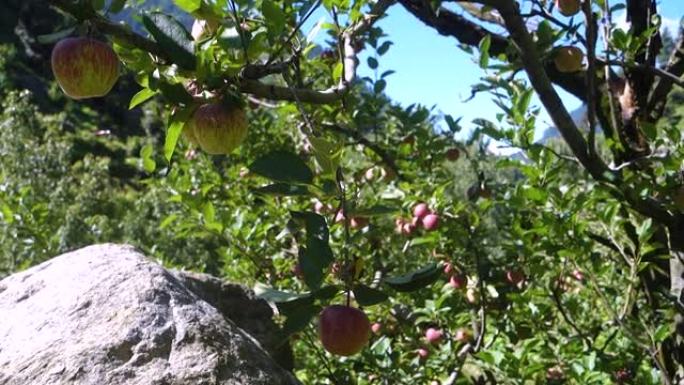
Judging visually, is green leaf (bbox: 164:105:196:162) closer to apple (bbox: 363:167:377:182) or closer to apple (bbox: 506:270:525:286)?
apple (bbox: 506:270:525:286)

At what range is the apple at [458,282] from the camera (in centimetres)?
209

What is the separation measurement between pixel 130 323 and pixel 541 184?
974 millimetres

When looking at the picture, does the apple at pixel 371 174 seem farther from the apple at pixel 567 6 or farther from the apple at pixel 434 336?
the apple at pixel 567 6

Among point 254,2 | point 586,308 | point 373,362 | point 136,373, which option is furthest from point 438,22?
point 586,308

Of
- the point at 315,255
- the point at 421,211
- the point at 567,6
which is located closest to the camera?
the point at 315,255

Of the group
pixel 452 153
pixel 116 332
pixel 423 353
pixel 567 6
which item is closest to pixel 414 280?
pixel 116 332

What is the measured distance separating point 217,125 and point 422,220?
4.33 ft

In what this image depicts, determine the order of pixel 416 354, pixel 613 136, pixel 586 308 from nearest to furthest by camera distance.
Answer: pixel 613 136
pixel 416 354
pixel 586 308

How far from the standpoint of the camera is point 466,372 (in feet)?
7.14

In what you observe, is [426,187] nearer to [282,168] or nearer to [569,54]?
[569,54]

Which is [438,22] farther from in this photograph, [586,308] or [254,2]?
[586,308]

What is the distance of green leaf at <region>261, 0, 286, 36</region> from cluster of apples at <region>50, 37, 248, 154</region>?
0.34ft

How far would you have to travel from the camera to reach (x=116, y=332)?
125 centimetres

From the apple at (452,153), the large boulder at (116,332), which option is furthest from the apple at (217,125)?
the apple at (452,153)
